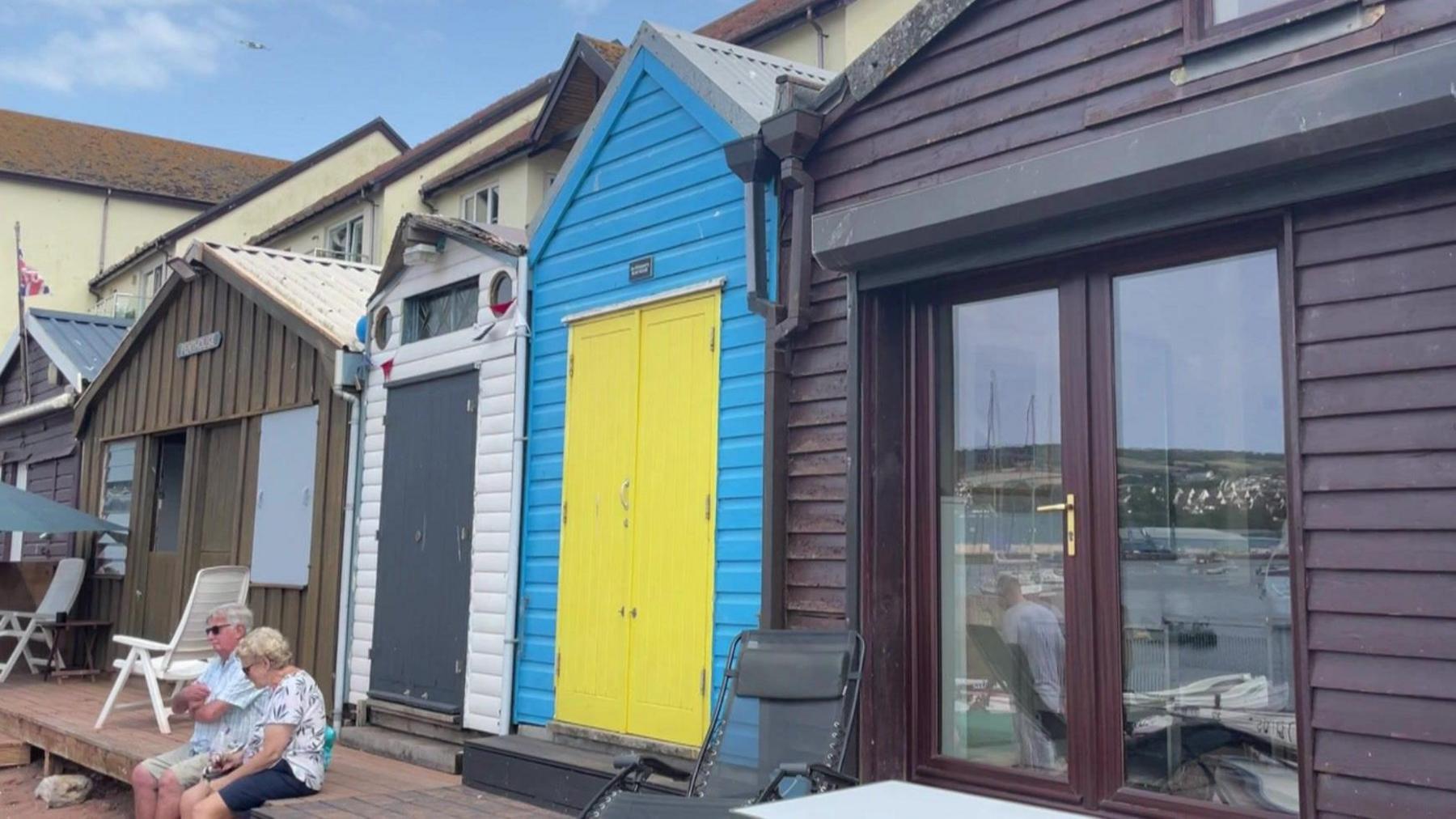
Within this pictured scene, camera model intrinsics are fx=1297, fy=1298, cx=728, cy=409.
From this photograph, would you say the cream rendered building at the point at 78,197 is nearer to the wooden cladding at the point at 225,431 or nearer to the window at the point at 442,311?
the wooden cladding at the point at 225,431

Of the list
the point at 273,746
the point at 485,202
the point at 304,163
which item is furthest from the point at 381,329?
the point at 304,163

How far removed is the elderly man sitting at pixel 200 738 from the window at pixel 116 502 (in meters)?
6.39

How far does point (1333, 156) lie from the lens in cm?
353

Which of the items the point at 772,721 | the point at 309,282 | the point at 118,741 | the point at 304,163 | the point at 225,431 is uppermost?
the point at 304,163

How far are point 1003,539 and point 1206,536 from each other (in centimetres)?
79

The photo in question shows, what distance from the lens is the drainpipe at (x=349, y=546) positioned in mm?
8344

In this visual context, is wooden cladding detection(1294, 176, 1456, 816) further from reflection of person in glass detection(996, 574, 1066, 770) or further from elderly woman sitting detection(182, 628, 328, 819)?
elderly woman sitting detection(182, 628, 328, 819)

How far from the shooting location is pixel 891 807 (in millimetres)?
2645

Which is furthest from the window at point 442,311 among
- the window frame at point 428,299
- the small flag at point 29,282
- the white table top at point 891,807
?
the small flag at point 29,282

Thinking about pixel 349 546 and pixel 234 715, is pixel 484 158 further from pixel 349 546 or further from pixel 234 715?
pixel 234 715

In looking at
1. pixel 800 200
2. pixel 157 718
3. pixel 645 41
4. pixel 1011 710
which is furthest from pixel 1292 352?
pixel 157 718

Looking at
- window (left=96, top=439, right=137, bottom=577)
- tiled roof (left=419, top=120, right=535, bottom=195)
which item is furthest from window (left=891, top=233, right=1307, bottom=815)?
tiled roof (left=419, top=120, right=535, bottom=195)

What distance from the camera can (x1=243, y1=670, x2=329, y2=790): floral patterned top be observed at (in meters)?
5.66

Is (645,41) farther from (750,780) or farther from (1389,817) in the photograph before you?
(1389,817)
